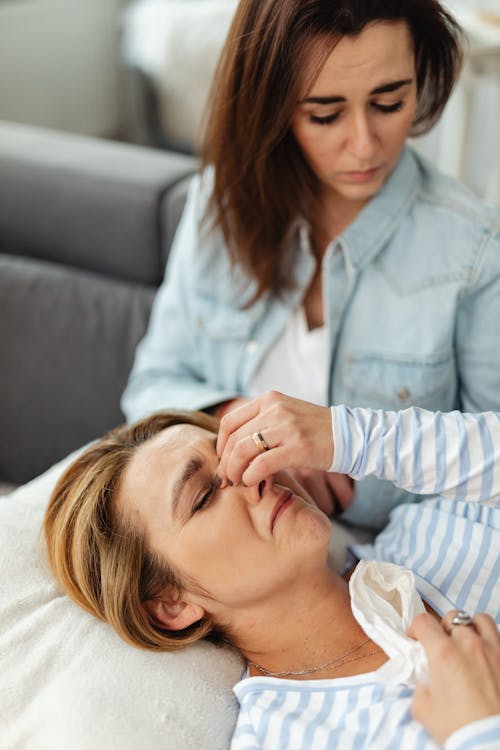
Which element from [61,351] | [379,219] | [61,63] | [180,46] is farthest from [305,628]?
[61,63]

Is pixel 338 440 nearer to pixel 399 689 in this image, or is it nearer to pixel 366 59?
pixel 399 689

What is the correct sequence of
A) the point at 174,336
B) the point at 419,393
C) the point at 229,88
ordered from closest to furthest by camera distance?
the point at 229,88 < the point at 419,393 < the point at 174,336

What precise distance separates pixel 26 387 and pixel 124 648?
99 cm

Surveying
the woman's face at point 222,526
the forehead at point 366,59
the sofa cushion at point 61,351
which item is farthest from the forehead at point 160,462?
the sofa cushion at point 61,351

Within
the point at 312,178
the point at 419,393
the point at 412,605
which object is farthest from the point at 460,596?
the point at 312,178

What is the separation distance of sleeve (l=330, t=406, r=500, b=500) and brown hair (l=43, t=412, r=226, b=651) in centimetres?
33

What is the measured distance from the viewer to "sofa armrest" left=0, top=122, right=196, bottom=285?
75.6 inches

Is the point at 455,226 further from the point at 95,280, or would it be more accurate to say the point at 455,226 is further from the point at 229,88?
the point at 95,280

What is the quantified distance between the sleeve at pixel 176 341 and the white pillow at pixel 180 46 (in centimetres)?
Answer: 168

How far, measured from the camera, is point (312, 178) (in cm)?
153

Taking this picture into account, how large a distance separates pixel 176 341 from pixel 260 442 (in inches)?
26.5

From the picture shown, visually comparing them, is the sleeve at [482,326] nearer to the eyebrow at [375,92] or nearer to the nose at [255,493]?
the eyebrow at [375,92]

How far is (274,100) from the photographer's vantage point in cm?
133

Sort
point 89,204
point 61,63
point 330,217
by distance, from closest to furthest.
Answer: point 330,217 < point 89,204 < point 61,63
